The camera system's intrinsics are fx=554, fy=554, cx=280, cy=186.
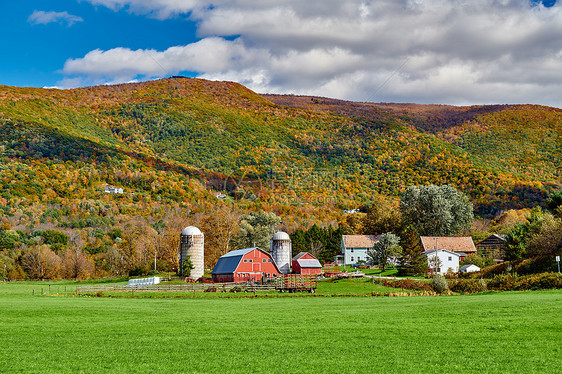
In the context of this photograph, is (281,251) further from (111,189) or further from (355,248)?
(111,189)

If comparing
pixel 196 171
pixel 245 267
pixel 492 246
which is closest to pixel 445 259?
pixel 492 246

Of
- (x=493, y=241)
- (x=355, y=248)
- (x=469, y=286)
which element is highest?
(x=493, y=241)

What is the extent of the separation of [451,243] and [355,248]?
19.1 m

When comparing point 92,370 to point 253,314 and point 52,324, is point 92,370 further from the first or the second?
point 253,314

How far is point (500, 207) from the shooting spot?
143 m

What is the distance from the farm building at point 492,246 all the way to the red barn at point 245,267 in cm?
3669

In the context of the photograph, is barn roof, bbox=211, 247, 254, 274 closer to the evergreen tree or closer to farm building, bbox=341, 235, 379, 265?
the evergreen tree

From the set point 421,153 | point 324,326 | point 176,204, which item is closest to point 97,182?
point 176,204

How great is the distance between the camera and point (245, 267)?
76312 mm

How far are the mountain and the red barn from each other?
57224 mm

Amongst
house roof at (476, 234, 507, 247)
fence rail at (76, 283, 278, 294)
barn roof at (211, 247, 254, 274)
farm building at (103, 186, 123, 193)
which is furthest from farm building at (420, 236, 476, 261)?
farm building at (103, 186, 123, 193)

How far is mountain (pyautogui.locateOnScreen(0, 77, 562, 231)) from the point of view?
5236 inches

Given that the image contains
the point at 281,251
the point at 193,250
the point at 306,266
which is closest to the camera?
the point at 193,250

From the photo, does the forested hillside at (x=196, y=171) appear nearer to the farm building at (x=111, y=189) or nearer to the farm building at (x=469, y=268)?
the farm building at (x=111, y=189)
